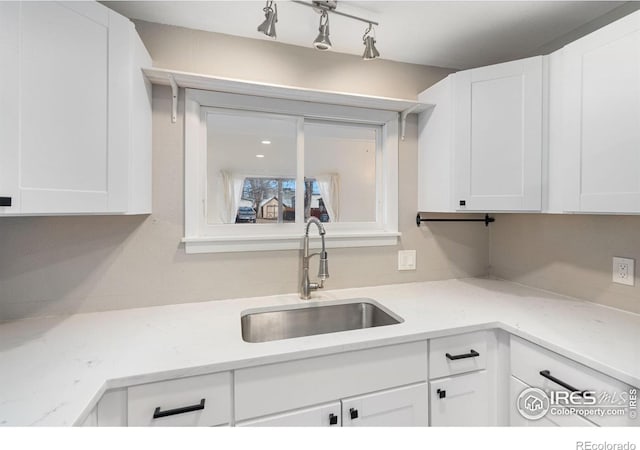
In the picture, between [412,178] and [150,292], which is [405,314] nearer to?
[412,178]

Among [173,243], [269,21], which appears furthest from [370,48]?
[173,243]

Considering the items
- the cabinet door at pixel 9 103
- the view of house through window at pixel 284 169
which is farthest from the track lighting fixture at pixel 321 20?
the cabinet door at pixel 9 103

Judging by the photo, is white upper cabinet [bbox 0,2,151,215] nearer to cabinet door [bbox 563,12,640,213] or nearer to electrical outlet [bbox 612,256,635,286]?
cabinet door [bbox 563,12,640,213]

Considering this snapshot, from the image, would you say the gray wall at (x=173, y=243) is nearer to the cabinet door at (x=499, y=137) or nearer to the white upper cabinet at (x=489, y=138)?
the white upper cabinet at (x=489, y=138)

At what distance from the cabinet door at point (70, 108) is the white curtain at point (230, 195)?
50cm

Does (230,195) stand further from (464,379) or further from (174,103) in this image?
(464,379)

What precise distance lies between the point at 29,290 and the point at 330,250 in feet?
4.51

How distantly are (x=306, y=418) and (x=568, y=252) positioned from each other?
5.04 ft

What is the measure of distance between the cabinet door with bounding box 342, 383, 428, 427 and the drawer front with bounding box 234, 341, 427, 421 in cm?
3

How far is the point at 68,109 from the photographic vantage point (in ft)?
3.16

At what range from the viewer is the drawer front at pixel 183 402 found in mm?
858
